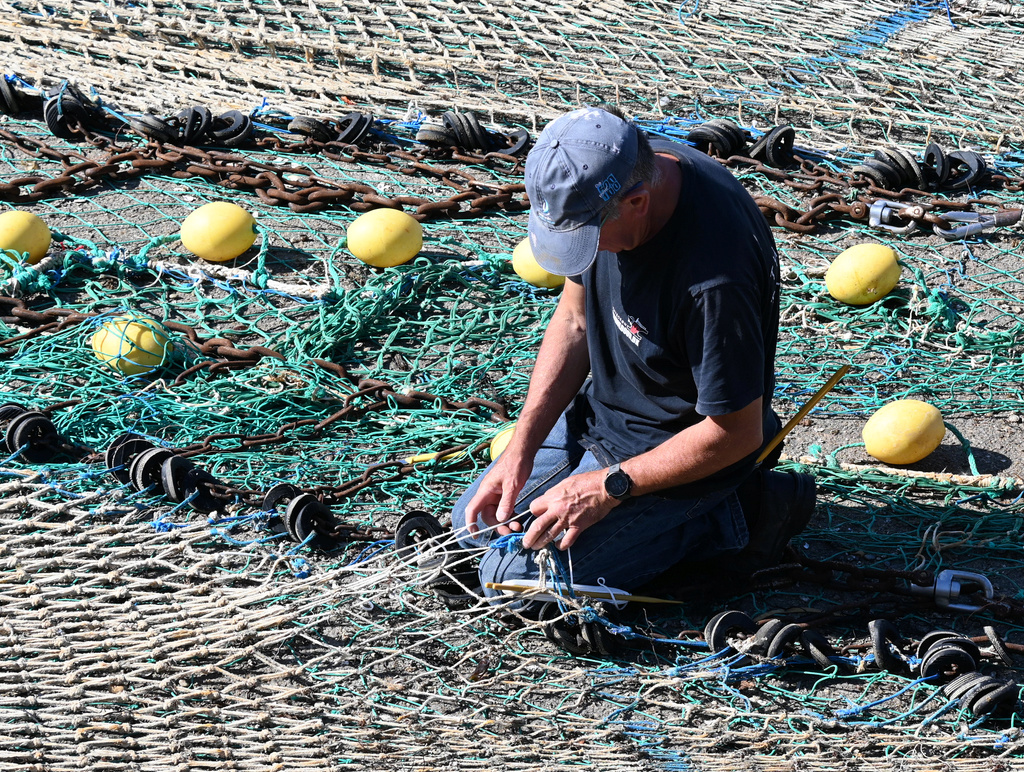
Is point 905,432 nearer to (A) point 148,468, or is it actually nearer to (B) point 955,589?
(B) point 955,589

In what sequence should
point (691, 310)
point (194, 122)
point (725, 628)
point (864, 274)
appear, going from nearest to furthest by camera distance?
point (691, 310)
point (725, 628)
point (864, 274)
point (194, 122)

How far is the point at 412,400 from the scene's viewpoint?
4.08 metres

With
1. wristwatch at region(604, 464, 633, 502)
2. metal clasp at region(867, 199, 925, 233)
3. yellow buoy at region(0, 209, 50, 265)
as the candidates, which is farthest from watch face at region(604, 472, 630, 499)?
yellow buoy at region(0, 209, 50, 265)

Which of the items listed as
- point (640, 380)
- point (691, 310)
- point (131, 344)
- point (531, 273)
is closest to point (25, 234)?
point (131, 344)

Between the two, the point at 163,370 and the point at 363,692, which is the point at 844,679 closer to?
the point at 363,692

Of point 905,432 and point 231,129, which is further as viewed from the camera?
point 231,129

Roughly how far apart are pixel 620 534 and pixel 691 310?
71cm

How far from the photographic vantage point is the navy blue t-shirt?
2646 mm

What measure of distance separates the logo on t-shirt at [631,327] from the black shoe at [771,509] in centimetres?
62

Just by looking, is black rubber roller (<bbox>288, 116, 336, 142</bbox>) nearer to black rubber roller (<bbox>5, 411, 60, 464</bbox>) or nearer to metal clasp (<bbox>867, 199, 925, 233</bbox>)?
black rubber roller (<bbox>5, 411, 60, 464</bbox>)

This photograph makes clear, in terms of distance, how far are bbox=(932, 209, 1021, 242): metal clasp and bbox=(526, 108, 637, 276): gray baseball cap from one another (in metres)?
2.95

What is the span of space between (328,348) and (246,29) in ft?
10.9

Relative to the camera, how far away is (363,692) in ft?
9.59

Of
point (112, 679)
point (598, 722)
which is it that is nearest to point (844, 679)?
point (598, 722)
